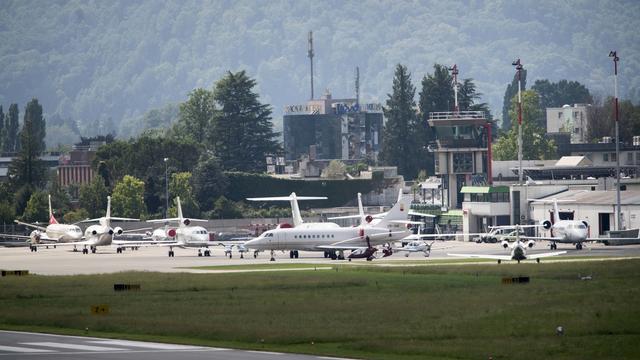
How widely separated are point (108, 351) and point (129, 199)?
14280 centimetres

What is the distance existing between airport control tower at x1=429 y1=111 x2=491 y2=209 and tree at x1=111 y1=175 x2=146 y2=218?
41728 millimetres

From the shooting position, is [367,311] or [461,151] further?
[461,151]

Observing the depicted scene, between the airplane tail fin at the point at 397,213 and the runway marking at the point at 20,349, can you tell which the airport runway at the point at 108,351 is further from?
the airplane tail fin at the point at 397,213

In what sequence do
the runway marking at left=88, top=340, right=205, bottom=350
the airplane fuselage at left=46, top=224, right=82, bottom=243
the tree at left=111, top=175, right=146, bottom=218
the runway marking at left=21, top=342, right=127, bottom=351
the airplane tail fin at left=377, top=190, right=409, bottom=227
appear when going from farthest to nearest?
the tree at left=111, top=175, right=146, bottom=218 < the airplane fuselage at left=46, top=224, right=82, bottom=243 < the airplane tail fin at left=377, top=190, right=409, bottom=227 < the runway marking at left=88, top=340, right=205, bottom=350 < the runway marking at left=21, top=342, right=127, bottom=351

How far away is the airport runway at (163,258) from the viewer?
355ft

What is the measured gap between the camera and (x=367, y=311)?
6556 cm

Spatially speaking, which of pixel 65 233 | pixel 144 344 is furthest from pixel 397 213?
pixel 144 344

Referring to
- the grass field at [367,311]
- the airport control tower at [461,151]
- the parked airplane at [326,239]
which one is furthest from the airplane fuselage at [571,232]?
the airport control tower at [461,151]

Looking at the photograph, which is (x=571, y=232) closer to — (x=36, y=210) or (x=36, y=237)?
(x=36, y=237)

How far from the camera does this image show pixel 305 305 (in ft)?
225

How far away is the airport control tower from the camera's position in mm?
183625

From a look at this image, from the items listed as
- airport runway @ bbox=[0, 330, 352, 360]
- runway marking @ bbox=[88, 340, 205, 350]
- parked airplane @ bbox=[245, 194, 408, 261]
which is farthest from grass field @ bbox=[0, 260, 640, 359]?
parked airplane @ bbox=[245, 194, 408, 261]

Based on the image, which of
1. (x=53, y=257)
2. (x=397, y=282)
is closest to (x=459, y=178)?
(x=53, y=257)

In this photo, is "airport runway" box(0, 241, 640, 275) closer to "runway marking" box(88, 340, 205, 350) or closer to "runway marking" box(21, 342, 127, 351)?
"runway marking" box(88, 340, 205, 350)
